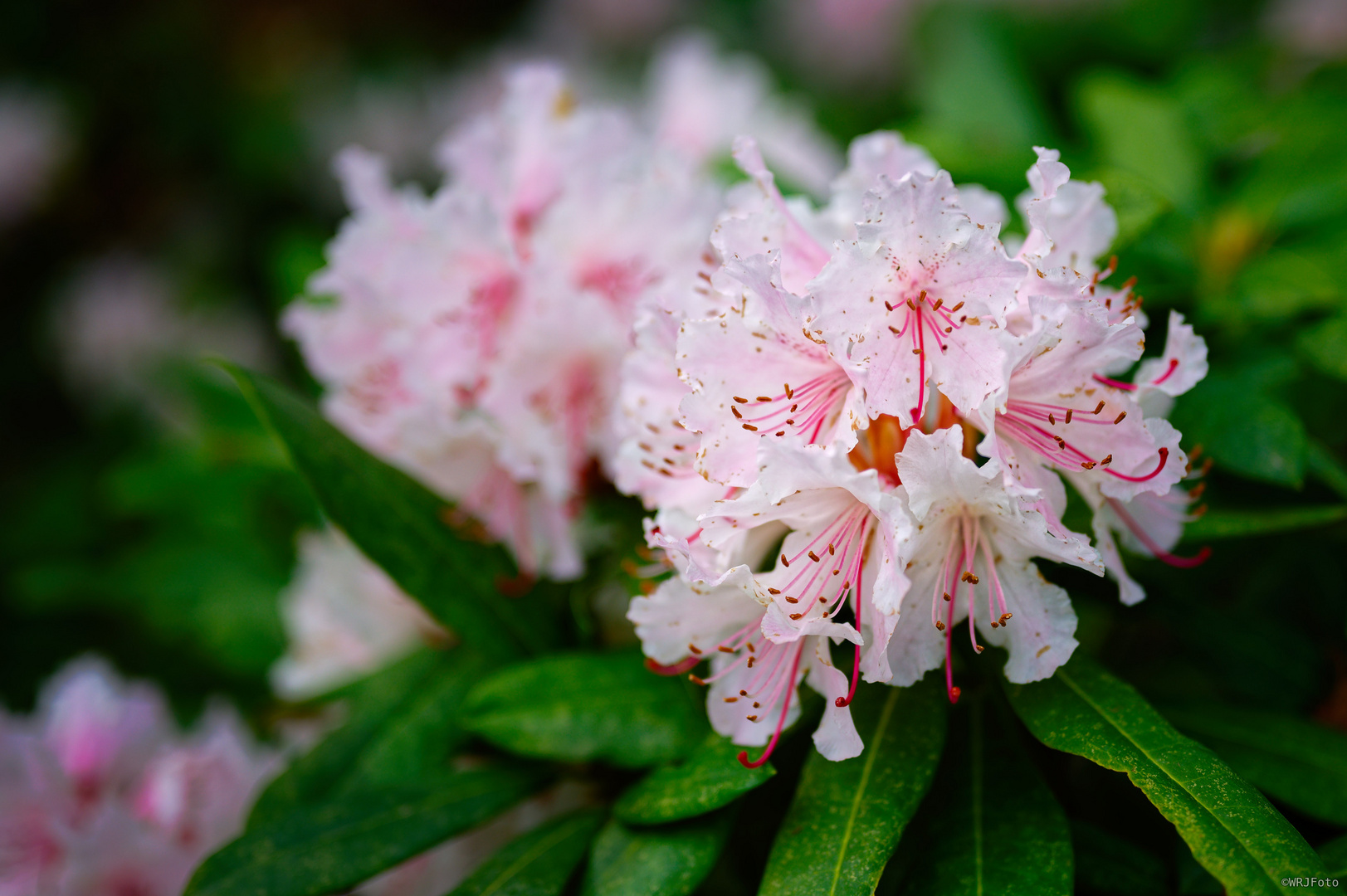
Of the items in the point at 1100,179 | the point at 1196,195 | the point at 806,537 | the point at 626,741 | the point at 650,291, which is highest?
the point at 1196,195

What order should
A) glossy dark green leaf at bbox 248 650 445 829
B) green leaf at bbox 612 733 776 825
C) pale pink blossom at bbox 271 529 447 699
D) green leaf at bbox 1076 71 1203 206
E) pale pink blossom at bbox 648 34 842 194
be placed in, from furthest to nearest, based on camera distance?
pale pink blossom at bbox 648 34 842 194, green leaf at bbox 1076 71 1203 206, pale pink blossom at bbox 271 529 447 699, glossy dark green leaf at bbox 248 650 445 829, green leaf at bbox 612 733 776 825

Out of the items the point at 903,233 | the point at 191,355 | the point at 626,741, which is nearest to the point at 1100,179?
the point at 903,233

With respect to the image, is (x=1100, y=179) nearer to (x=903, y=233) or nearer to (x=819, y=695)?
(x=903, y=233)

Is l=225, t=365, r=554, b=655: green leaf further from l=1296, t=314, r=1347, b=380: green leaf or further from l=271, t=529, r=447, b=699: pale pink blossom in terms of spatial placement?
l=1296, t=314, r=1347, b=380: green leaf

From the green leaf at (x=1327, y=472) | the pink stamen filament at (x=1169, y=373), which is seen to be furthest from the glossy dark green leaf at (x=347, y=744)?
the green leaf at (x=1327, y=472)

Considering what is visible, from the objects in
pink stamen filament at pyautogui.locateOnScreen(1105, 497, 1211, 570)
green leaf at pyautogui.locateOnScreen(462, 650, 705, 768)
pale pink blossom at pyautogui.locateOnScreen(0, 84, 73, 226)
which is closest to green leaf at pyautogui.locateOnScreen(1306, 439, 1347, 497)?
pink stamen filament at pyautogui.locateOnScreen(1105, 497, 1211, 570)
